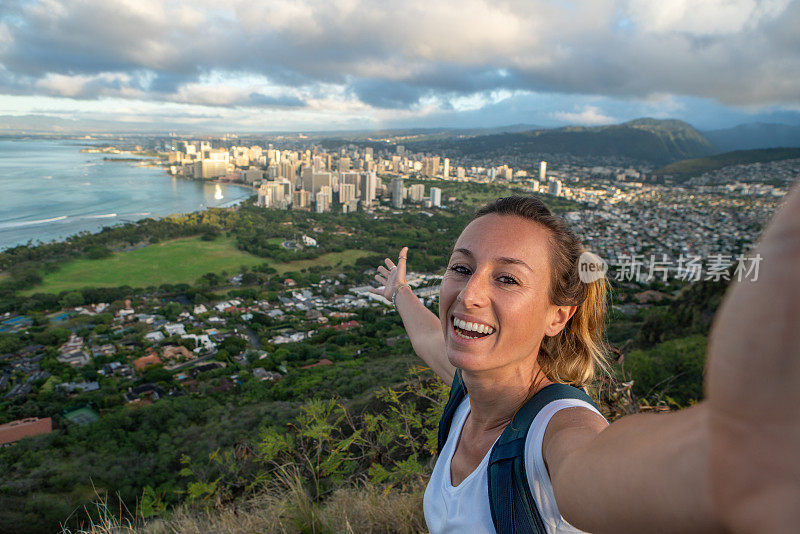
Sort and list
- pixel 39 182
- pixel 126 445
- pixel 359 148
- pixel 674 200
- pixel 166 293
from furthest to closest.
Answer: pixel 359 148 < pixel 39 182 < pixel 674 200 < pixel 166 293 < pixel 126 445

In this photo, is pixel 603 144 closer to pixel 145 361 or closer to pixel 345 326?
pixel 345 326

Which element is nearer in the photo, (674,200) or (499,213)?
(499,213)

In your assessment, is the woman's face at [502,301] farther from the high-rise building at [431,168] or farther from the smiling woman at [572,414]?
the high-rise building at [431,168]

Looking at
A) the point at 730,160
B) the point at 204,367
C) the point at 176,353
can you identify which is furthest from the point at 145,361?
the point at 730,160

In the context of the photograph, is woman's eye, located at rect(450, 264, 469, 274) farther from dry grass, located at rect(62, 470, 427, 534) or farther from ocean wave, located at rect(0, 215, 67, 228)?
ocean wave, located at rect(0, 215, 67, 228)

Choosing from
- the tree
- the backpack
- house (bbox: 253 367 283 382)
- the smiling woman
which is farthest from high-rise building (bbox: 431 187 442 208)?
the backpack

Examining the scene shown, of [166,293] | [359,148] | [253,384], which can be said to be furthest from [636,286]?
[359,148]

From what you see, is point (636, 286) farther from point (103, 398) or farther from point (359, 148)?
point (359, 148)

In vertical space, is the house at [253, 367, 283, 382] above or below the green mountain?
below
